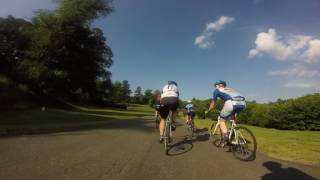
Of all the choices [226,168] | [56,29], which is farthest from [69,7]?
[226,168]

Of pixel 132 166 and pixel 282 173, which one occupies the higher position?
pixel 132 166

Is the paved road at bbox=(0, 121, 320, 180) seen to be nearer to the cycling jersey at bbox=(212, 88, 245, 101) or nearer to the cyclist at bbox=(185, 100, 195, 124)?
the cycling jersey at bbox=(212, 88, 245, 101)

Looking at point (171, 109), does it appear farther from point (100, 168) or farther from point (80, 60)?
point (80, 60)

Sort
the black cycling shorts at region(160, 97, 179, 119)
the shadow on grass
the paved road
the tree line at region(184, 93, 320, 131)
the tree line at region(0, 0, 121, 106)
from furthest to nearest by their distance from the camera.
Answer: the tree line at region(0, 0, 121, 106) → the tree line at region(184, 93, 320, 131) → the shadow on grass → the black cycling shorts at region(160, 97, 179, 119) → the paved road

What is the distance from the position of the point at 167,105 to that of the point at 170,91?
41 centimetres

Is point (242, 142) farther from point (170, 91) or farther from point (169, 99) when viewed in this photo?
point (170, 91)

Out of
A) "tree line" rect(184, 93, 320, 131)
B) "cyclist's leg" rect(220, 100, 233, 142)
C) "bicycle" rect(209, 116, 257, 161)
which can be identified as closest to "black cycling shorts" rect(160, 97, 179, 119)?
"cyclist's leg" rect(220, 100, 233, 142)

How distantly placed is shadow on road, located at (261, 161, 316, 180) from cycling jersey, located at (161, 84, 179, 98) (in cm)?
307

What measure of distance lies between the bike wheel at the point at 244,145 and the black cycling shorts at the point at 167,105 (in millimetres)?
1826

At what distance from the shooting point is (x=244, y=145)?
25.7 ft

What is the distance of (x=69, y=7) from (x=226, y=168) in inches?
1662

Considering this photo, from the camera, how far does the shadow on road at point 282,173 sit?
Result: 591cm

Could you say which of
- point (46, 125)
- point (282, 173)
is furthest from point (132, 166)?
point (46, 125)

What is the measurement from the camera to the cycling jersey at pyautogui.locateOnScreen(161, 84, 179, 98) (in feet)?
28.6
